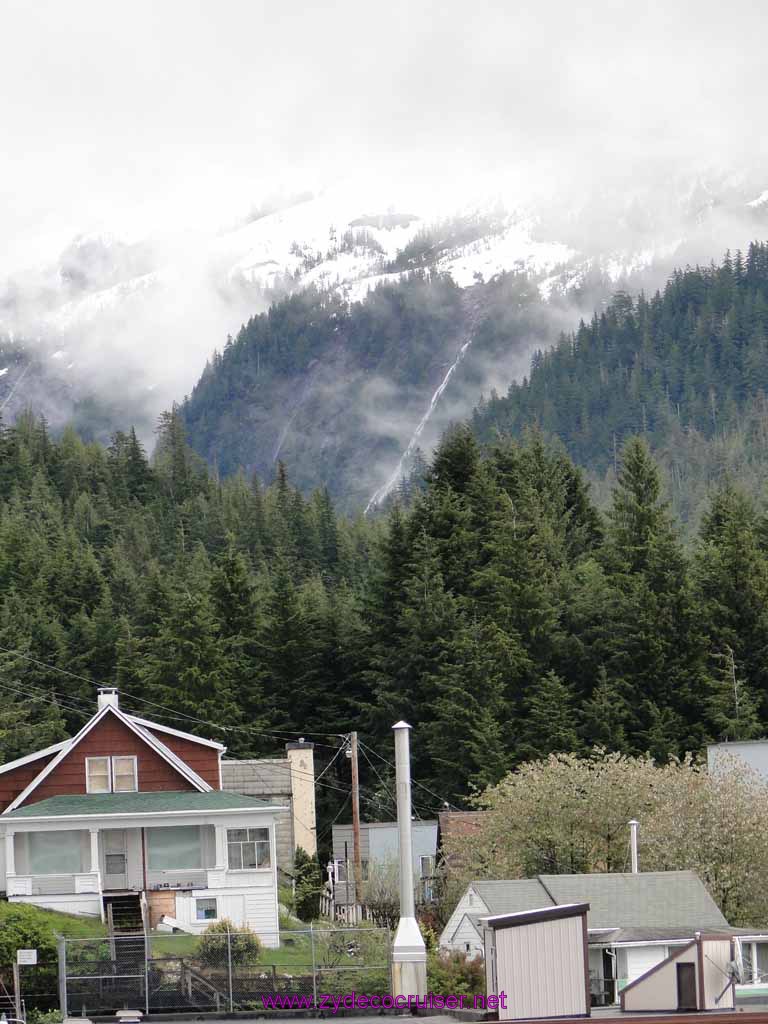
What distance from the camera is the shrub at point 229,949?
38.9 meters

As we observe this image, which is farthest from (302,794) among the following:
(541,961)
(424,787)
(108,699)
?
(541,961)

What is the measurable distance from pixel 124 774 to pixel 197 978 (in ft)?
60.6

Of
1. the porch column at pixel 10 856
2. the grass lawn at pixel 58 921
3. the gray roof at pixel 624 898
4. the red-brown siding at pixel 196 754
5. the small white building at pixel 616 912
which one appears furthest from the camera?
the red-brown siding at pixel 196 754

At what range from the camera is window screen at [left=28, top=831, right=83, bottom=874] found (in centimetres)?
5153

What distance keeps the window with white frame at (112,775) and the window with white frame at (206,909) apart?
18.8 ft

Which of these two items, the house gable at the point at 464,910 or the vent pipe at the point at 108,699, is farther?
the vent pipe at the point at 108,699

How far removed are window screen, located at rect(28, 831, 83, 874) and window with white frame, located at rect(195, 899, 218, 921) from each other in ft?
12.7

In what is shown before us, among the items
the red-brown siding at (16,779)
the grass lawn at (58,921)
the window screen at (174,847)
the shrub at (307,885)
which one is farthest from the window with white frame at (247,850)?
the red-brown siding at (16,779)

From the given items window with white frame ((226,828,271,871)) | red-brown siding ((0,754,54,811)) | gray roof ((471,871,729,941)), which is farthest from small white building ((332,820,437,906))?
gray roof ((471,871,729,941))

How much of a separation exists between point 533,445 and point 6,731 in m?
59.3

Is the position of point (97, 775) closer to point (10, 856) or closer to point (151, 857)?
point (151, 857)

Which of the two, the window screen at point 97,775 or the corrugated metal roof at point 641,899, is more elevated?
the window screen at point 97,775

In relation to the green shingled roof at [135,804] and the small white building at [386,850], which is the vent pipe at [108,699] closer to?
the green shingled roof at [135,804]

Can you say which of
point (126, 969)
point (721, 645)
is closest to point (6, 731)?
point (721, 645)
